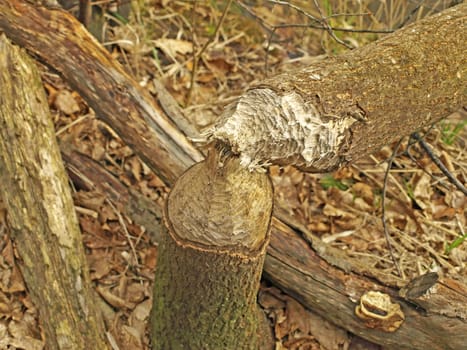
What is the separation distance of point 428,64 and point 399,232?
138 cm

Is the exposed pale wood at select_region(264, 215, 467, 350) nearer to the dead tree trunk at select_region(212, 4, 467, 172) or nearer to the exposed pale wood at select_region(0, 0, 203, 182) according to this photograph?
the exposed pale wood at select_region(0, 0, 203, 182)

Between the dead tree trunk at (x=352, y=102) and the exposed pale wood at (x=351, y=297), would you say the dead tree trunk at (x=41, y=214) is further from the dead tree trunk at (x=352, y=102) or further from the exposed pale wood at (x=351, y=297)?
the dead tree trunk at (x=352, y=102)

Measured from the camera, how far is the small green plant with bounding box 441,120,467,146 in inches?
133

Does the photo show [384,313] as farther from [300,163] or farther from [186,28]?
[186,28]

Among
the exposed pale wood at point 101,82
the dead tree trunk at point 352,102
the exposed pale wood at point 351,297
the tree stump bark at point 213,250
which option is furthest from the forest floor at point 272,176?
the dead tree trunk at point 352,102

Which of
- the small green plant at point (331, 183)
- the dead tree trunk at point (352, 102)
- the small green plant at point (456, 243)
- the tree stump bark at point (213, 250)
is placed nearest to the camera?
the dead tree trunk at point (352, 102)

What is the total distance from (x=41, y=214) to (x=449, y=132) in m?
2.44

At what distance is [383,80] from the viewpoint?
66.6 inches

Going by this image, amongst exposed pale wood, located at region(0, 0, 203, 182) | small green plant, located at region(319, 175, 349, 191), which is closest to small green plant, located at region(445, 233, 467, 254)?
small green plant, located at region(319, 175, 349, 191)

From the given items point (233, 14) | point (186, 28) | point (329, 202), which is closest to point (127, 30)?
point (186, 28)

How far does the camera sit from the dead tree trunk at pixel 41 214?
225cm

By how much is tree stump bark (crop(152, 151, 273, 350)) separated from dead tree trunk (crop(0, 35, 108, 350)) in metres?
0.42

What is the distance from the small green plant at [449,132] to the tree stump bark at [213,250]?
193 cm

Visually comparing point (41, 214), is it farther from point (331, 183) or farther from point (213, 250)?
point (331, 183)
